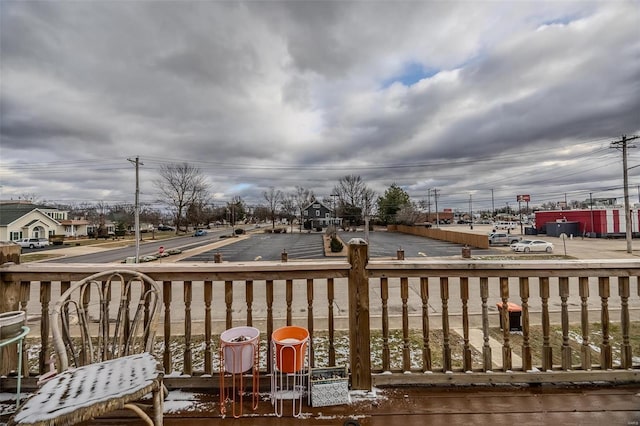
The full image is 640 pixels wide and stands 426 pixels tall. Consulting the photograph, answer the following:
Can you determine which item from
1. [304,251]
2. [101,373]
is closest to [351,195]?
[304,251]

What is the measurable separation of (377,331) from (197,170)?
37039 millimetres

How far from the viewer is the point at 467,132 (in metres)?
20.5

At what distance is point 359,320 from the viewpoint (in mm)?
1594

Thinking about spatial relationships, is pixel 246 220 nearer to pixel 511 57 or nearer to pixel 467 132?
pixel 467 132

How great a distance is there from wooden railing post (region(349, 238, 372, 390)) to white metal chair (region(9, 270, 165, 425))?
0.98 m

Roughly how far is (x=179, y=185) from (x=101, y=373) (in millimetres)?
38718

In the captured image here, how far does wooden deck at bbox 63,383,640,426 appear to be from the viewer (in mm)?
1352

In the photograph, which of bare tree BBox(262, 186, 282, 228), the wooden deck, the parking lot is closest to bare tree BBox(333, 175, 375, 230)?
bare tree BBox(262, 186, 282, 228)

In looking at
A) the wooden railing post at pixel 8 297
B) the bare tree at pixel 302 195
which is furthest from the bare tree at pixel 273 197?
the wooden railing post at pixel 8 297

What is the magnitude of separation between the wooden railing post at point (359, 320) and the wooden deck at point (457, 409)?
11cm

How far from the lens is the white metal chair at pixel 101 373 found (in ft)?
2.96

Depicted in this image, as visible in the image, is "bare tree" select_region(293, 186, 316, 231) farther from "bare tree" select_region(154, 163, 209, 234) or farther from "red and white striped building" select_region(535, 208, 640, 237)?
"red and white striped building" select_region(535, 208, 640, 237)

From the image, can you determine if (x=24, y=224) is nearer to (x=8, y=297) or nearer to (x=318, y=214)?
(x=318, y=214)

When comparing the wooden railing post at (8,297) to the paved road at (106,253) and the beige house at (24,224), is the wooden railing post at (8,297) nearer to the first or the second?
the paved road at (106,253)
